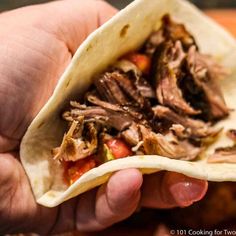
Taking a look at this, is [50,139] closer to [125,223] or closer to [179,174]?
[179,174]

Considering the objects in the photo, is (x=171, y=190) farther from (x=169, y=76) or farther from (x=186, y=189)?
(x=169, y=76)

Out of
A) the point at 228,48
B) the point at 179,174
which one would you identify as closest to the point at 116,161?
the point at 179,174

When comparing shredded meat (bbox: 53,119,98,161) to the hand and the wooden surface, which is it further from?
the wooden surface

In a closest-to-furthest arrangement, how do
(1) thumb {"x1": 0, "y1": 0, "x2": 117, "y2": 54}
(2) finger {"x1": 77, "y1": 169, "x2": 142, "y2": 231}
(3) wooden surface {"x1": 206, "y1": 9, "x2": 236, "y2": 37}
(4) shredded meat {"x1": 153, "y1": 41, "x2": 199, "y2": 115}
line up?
(2) finger {"x1": 77, "y1": 169, "x2": 142, "y2": 231}, (1) thumb {"x1": 0, "y1": 0, "x2": 117, "y2": 54}, (4) shredded meat {"x1": 153, "y1": 41, "x2": 199, "y2": 115}, (3) wooden surface {"x1": 206, "y1": 9, "x2": 236, "y2": 37}

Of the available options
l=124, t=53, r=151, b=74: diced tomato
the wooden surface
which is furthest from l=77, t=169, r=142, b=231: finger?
the wooden surface

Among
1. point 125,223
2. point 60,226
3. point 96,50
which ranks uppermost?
point 96,50

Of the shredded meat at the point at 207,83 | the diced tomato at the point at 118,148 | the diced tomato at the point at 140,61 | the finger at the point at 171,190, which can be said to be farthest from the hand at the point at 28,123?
the shredded meat at the point at 207,83
